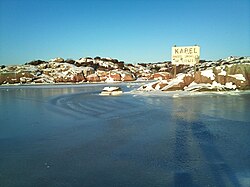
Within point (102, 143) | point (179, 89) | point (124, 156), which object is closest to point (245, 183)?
point (124, 156)

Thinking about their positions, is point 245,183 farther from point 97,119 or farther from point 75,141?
point 97,119

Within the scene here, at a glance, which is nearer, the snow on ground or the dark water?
the dark water

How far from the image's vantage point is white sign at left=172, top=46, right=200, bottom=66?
29.4m

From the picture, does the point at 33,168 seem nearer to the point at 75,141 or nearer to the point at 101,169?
the point at 101,169

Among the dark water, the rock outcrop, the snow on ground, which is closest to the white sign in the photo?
the rock outcrop

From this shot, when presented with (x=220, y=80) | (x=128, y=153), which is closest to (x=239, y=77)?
(x=220, y=80)

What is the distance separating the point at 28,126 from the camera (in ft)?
28.7

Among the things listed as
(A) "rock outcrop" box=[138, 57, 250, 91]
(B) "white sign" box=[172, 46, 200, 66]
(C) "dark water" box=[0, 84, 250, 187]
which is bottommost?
(C) "dark water" box=[0, 84, 250, 187]

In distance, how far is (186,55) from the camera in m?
29.8

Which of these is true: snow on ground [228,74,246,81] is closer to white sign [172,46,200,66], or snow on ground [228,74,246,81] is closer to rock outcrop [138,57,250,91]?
rock outcrop [138,57,250,91]

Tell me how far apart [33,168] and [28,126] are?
4442 mm

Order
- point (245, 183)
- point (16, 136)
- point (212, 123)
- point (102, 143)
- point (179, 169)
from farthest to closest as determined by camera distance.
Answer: point (212, 123)
point (16, 136)
point (102, 143)
point (179, 169)
point (245, 183)

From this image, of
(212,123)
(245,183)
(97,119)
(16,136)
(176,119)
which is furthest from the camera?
(97,119)

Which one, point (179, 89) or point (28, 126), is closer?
point (28, 126)
